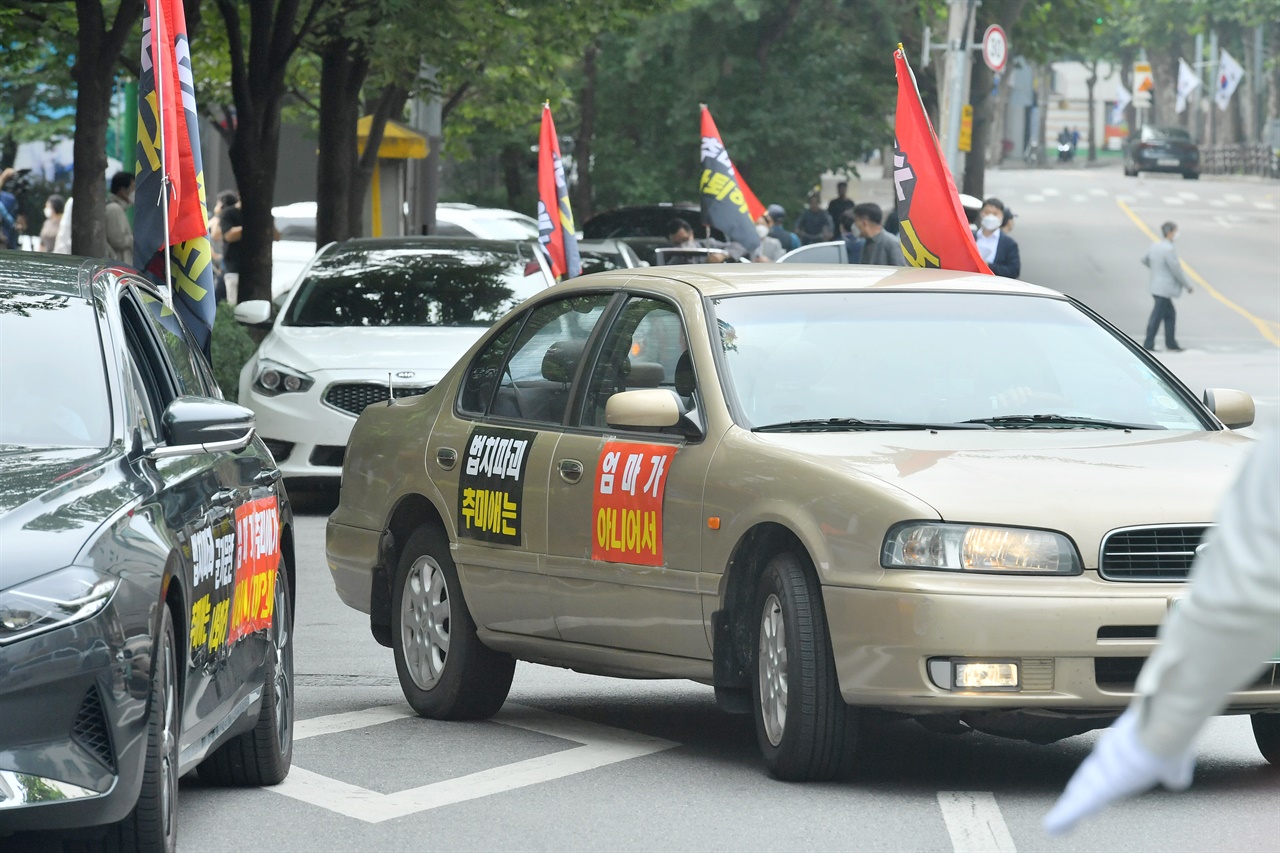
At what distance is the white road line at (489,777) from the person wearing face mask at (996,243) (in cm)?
1263

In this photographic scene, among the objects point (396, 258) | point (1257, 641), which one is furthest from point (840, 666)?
point (396, 258)

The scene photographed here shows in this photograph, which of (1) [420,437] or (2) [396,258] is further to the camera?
(2) [396,258]

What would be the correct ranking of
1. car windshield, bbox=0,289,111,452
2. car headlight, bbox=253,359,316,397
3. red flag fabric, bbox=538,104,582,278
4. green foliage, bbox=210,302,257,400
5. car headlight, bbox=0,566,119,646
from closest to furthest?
car headlight, bbox=0,566,119,646, car windshield, bbox=0,289,111,452, car headlight, bbox=253,359,316,397, green foliage, bbox=210,302,257,400, red flag fabric, bbox=538,104,582,278

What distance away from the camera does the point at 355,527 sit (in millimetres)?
8516

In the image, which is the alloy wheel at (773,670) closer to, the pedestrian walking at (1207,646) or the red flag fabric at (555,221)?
the pedestrian walking at (1207,646)

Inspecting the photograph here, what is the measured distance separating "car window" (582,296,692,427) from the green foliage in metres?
10.0

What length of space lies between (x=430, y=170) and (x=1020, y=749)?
25248mm

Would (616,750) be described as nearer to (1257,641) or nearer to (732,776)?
(732,776)

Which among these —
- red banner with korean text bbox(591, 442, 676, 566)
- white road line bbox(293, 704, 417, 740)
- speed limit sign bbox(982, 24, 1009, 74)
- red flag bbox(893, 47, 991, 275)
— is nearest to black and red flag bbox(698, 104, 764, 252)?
red flag bbox(893, 47, 991, 275)

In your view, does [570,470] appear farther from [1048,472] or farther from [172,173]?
[172,173]

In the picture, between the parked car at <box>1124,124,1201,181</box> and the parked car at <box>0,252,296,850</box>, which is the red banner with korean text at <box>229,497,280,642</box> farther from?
the parked car at <box>1124,124,1201,181</box>

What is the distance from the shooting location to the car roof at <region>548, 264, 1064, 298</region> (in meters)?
7.48

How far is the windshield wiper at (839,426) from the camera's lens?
6863 mm

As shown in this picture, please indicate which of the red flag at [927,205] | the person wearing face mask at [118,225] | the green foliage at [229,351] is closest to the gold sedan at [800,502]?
the red flag at [927,205]
